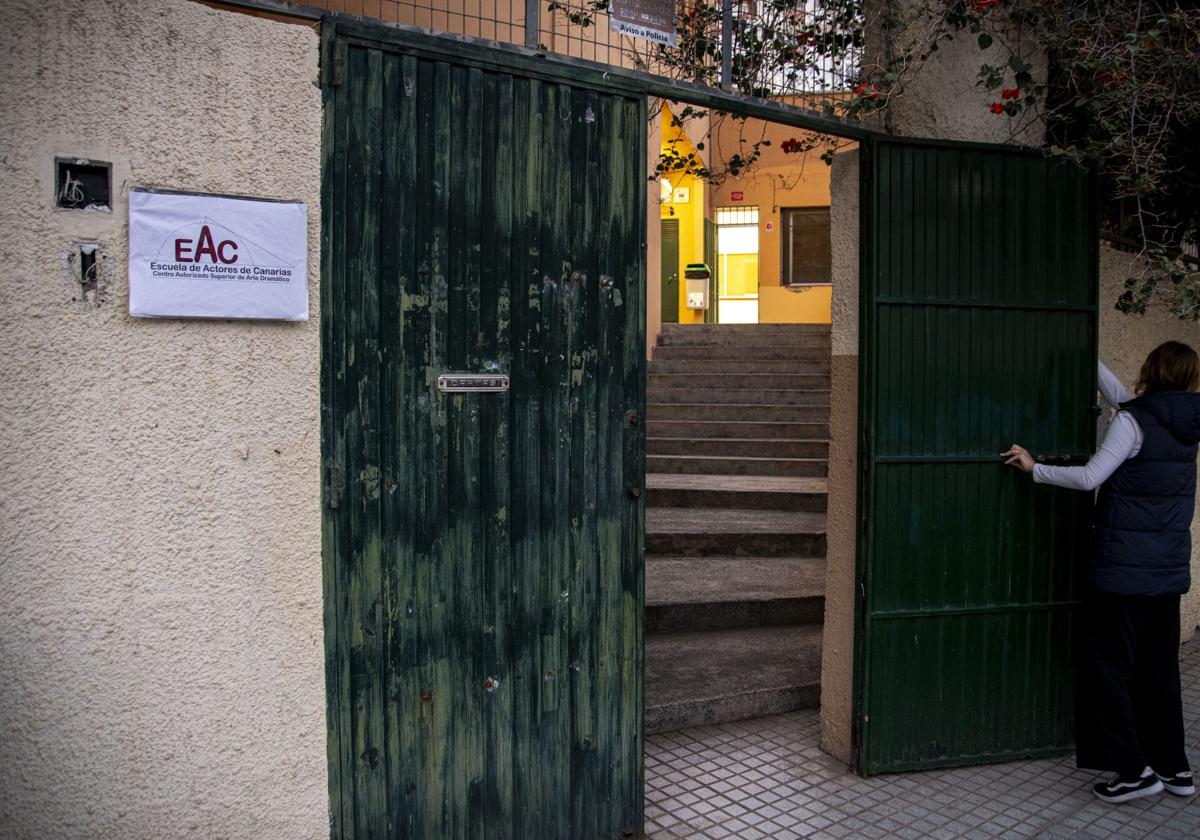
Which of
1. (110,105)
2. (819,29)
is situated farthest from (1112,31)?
(110,105)

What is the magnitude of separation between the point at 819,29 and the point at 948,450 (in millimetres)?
2128

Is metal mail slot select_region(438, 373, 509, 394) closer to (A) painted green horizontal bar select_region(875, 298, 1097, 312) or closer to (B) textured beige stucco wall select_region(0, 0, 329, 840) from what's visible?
(B) textured beige stucco wall select_region(0, 0, 329, 840)

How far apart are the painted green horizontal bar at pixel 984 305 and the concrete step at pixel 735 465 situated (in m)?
3.48

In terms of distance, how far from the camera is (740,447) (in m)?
8.60

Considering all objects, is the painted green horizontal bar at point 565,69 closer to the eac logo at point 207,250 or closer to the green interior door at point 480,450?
the green interior door at point 480,450

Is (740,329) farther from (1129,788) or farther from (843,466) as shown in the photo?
(1129,788)

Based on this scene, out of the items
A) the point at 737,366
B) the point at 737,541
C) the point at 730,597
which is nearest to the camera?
the point at 730,597

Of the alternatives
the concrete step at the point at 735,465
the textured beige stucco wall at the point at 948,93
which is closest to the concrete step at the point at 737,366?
the concrete step at the point at 735,465

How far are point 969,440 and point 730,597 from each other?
1.88m

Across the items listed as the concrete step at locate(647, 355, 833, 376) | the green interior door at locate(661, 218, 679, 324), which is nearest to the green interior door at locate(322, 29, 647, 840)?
the concrete step at locate(647, 355, 833, 376)

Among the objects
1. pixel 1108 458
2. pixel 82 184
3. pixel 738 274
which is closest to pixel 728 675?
pixel 1108 458

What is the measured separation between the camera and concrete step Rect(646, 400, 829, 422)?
9.02 meters

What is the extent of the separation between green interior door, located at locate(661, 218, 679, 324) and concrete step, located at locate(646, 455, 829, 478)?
17.8 ft

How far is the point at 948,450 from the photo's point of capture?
14.8ft
